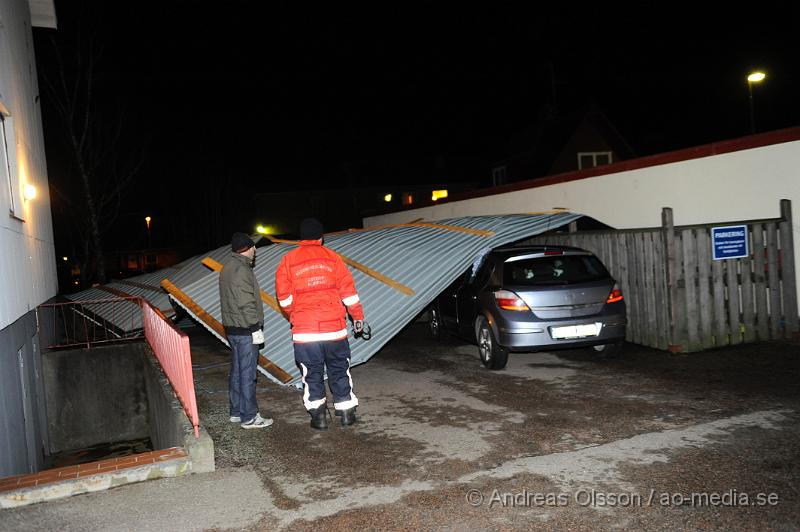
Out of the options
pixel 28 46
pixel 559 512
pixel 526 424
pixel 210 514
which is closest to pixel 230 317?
pixel 210 514

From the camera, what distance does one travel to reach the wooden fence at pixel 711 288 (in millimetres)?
8805

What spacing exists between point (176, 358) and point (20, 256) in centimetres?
364

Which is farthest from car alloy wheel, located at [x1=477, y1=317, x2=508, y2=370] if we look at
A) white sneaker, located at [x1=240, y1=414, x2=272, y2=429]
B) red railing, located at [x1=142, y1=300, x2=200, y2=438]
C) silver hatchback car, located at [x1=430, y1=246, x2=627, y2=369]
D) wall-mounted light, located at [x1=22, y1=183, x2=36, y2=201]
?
wall-mounted light, located at [x1=22, y1=183, x2=36, y2=201]

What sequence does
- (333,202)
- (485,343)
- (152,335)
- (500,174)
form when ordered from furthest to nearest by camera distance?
(333,202)
(500,174)
(152,335)
(485,343)

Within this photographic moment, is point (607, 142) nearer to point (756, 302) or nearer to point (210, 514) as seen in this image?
point (756, 302)

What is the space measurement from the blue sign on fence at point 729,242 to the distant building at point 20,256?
8869mm

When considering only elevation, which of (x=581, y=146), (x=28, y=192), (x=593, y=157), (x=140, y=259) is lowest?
(x=140, y=259)

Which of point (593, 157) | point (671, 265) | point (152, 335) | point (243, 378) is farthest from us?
point (593, 157)

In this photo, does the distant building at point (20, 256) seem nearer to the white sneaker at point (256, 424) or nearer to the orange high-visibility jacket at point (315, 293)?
the white sneaker at point (256, 424)

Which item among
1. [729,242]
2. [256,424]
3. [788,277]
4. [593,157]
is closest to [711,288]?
[729,242]

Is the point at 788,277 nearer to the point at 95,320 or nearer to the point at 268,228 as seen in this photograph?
the point at 95,320

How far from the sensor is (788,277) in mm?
9062

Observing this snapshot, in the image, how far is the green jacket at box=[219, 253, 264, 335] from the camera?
252 inches

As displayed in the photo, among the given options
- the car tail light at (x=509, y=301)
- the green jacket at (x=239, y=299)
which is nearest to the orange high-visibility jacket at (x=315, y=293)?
the green jacket at (x=239, y=299)
